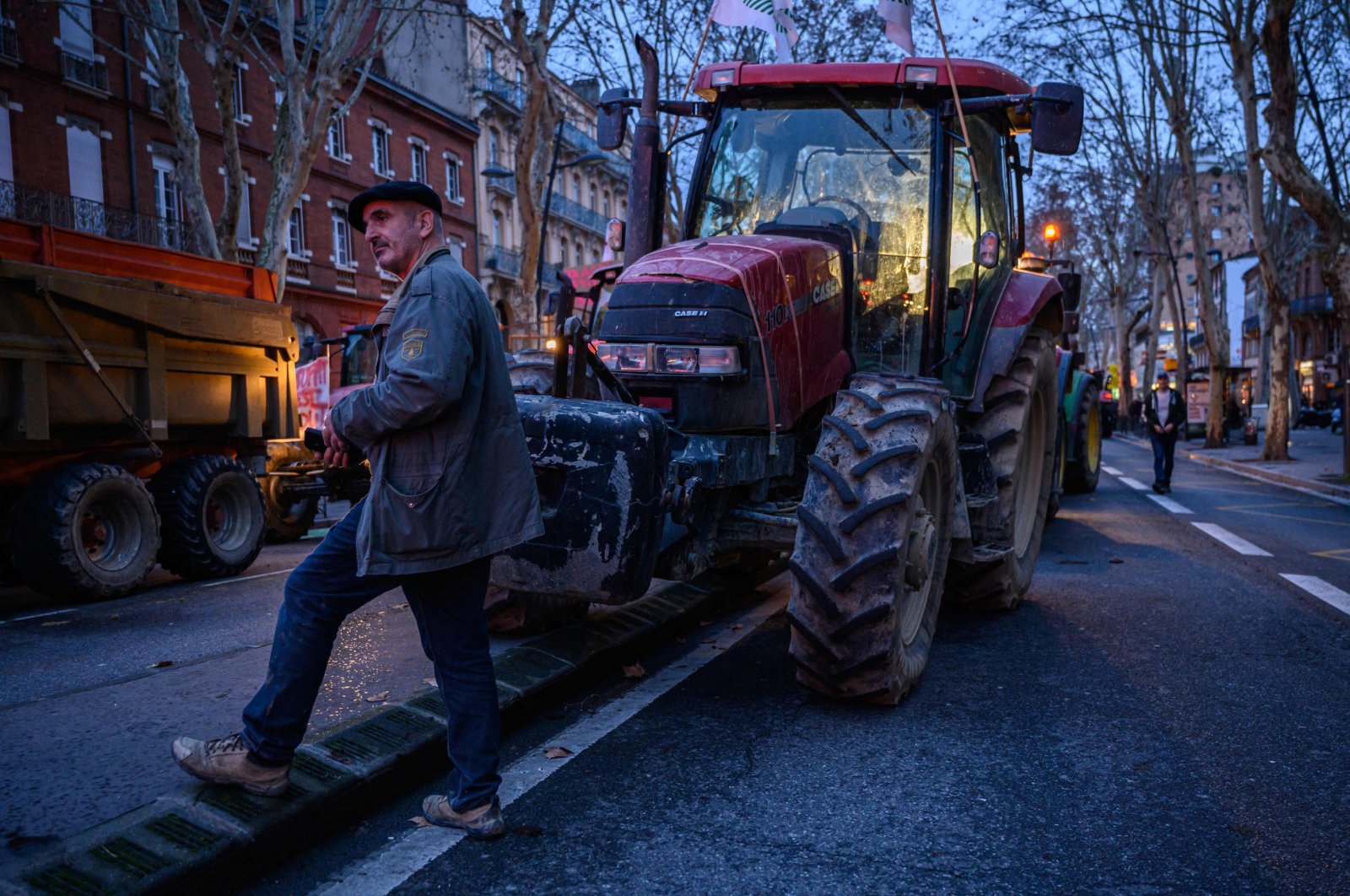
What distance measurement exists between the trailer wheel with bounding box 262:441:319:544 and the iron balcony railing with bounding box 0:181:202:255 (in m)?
12.2

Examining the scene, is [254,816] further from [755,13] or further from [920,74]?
[755,13]

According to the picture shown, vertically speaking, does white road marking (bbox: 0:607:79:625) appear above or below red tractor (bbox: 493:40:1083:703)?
below

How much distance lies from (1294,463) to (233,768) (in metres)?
24.5

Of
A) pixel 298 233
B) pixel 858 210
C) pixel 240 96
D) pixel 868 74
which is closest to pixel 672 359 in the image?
pixel 858 210

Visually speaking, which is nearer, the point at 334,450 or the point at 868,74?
the point at 334,450

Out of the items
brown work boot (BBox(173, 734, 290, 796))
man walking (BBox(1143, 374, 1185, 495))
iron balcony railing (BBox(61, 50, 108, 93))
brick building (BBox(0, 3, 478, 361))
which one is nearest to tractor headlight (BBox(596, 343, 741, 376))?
brown work boot (BBox(173, 734, 290, 796))

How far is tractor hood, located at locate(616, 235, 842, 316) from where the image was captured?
15.9ft

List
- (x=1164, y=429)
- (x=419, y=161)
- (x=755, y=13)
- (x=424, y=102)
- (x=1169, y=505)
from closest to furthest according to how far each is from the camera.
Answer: (x=755, y=13)
(x=1169, y=505)
(x=1164, y=429)
(x=424, y=102)
(x=419, y=161)

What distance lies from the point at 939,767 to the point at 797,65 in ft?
12.6

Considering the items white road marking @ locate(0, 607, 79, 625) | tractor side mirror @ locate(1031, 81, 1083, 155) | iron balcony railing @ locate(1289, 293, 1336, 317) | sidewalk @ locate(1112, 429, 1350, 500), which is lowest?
sidewalk @ locate(1112, 429, 1350, 500)

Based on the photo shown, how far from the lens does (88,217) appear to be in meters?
24.6

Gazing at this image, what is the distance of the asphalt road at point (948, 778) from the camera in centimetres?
315

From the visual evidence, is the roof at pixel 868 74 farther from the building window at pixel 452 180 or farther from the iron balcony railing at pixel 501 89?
the iron balcony railing at pixel 501 89

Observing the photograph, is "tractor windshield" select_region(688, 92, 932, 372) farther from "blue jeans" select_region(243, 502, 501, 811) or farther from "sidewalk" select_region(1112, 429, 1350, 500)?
"sidewalk" select_region(1112, 429, 1350, 500)
